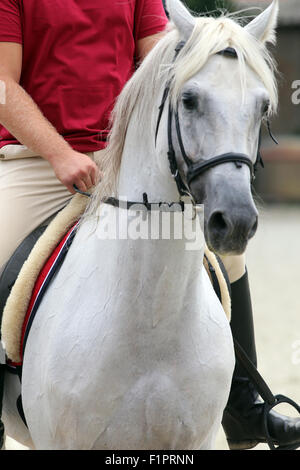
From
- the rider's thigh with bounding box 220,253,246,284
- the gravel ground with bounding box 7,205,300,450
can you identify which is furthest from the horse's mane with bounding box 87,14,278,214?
the rider's thigh with bounding box 220,253,246,284

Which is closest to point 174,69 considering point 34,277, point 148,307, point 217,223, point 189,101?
point 189,101

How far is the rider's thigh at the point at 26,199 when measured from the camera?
10.7ft

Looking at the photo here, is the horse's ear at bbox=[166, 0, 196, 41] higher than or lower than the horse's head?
higher

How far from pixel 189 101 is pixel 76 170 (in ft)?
2.39

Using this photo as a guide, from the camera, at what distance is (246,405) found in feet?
12.3

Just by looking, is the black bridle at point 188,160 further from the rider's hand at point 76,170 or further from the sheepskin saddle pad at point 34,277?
the sheepskin saddle pad at point 34,277

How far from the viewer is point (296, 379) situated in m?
6.79

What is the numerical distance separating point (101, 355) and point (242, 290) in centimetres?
124

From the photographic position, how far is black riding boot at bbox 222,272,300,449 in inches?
146

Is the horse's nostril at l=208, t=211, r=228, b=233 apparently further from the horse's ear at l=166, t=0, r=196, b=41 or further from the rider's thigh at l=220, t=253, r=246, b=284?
the rider's thigh at l=220, t=253, r=246, b=284

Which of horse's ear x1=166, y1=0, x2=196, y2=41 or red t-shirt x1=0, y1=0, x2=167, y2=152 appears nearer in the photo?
horse's ear x1=166, y1=0, x2=196, y2=41

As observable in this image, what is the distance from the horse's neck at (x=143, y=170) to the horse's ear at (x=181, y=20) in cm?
34

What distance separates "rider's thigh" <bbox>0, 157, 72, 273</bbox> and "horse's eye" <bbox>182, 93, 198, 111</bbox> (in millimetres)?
1060
